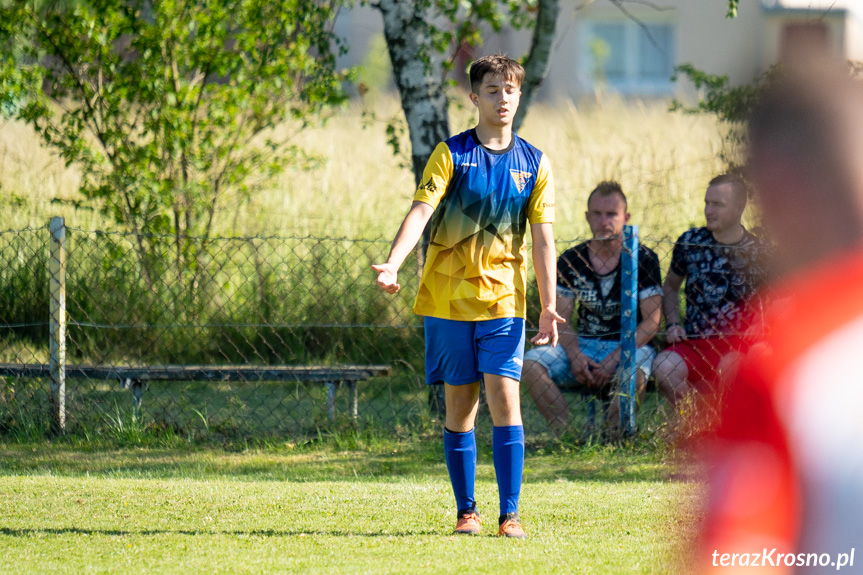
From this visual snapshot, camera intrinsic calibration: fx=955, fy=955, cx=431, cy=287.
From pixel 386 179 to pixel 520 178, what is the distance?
955cm

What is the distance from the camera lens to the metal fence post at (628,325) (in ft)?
19.1

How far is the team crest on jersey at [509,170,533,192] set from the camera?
3.67 m

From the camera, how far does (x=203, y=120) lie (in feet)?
28.4

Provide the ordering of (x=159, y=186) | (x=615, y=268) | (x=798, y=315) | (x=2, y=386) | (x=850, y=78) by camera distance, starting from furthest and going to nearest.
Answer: (x=159, y=186), (x=2, y=386), (x=615, y=268), (x=798, y=315), (x=850, y=78)

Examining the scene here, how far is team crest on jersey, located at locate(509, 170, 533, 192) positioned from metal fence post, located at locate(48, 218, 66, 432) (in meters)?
3.69

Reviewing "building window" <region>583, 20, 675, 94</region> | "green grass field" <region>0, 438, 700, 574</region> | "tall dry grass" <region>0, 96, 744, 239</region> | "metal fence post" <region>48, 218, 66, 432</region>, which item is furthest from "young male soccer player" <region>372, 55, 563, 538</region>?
"building window" <region>583, 20, 675, 94</region>

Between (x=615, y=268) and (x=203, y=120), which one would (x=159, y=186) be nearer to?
(x=203, y=120)

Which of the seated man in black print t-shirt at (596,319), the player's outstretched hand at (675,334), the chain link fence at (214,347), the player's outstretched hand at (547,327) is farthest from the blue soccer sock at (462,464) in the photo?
the player's outstretched hand at (675,334)

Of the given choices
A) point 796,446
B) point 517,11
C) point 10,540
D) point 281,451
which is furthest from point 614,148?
point 796,446

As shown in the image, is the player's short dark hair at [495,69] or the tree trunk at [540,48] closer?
the player's short dark hair at [495,69]

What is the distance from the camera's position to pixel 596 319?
6.16m

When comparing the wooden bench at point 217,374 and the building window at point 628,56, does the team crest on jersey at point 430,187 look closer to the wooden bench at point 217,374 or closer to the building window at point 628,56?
the wooden bench at point 217,374

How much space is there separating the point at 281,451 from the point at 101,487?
5.20 ft

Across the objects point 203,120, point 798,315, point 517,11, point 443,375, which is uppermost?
point 517,11
